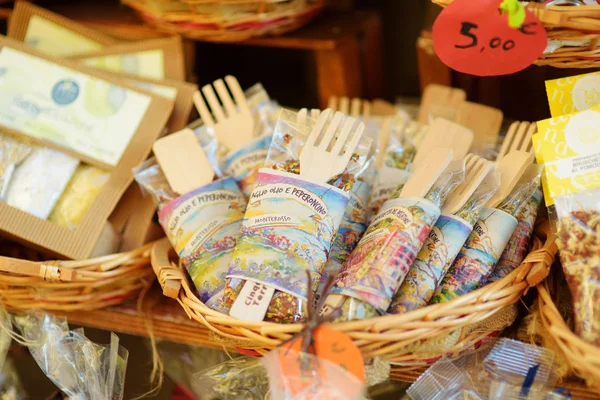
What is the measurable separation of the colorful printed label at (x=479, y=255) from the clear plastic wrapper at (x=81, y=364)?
1.65 feet

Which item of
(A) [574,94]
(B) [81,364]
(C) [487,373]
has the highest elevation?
Result: (A) [574,94]

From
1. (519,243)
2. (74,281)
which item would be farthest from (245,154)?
(519,243)

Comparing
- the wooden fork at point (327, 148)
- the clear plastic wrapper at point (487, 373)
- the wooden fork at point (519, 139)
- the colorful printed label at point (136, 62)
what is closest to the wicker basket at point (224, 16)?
the colorful printed label at point (136, 62)

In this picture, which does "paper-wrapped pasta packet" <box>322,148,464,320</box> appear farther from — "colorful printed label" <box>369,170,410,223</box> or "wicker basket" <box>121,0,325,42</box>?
"wicker basket" <box>121,0,325,42</box>

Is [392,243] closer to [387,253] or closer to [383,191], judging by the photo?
[387,253]

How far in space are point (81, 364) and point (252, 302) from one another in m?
0.35

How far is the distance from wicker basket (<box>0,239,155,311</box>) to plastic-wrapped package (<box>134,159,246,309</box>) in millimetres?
117

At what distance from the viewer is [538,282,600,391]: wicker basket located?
0.69m

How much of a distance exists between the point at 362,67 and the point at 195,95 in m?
0.44

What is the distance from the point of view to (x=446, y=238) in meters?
0.83

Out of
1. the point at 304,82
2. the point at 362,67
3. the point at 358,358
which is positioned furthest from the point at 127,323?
the point at 304,82

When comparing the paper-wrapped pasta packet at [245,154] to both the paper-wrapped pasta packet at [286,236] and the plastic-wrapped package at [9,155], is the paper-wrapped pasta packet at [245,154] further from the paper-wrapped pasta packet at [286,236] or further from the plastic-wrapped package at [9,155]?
the plastic-wrapped package at [9,155]

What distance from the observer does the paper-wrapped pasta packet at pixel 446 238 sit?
31.7 inches

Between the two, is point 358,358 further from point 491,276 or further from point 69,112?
point 69,112
